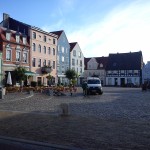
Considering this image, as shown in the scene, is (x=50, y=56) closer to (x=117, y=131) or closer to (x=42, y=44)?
(x=42, y=44)

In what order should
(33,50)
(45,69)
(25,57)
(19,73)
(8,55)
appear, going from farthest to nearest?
(45,69) < (33,50) < (25,57) < (8,55) < (19,73)

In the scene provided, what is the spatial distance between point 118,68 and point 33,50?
116 ft

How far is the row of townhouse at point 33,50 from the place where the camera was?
4350cm

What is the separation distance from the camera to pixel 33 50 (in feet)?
165

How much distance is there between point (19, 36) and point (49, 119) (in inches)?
1412

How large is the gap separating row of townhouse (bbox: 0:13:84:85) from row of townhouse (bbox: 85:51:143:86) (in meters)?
17.1

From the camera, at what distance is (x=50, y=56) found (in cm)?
5703

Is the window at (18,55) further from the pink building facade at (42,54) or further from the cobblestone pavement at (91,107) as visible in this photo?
the cobblestone pavement at (91,107)

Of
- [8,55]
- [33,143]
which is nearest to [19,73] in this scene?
[8,55]

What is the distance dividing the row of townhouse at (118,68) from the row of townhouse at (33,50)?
17131mm

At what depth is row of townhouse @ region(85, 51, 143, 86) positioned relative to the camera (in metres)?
77.4

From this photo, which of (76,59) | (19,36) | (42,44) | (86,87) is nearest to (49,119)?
(86,87)

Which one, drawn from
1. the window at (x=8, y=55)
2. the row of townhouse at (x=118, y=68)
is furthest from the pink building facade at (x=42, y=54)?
the row of townhouse at (x=118, y=68)

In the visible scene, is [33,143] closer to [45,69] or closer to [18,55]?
[18,55]
